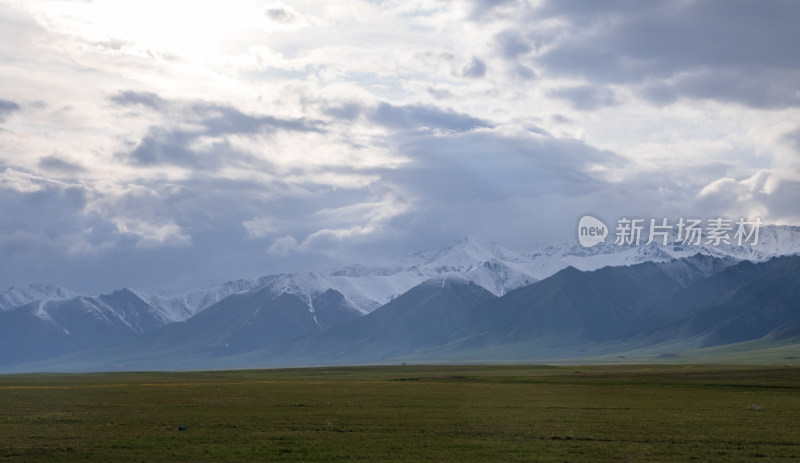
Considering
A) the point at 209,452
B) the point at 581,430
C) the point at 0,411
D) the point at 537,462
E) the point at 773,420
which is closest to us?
the point at 537,462

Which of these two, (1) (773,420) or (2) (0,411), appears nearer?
(1) (773,420)

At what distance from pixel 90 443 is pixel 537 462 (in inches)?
916

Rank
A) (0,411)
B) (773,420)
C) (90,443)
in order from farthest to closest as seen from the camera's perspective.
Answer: (0,411) < (773,420) < (90,443)

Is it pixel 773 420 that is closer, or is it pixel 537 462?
pixel 537 462

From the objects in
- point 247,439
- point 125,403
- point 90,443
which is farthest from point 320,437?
point 125,403

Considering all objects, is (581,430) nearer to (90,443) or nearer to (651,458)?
(651,458)

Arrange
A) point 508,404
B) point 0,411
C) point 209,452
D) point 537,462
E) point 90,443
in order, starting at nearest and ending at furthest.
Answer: point 537,462 → point 209,452 → point 90,443 → point 0,411 → point 508,404

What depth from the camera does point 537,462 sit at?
39.2m

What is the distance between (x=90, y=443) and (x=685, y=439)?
31334 millimetres

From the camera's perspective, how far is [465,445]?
148ft

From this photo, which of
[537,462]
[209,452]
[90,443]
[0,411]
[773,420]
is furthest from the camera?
[0,411]

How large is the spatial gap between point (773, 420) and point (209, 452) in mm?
37263

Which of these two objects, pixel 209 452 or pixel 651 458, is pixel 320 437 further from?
pixel 651 458

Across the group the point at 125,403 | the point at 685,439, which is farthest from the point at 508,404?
the point at 125,403
